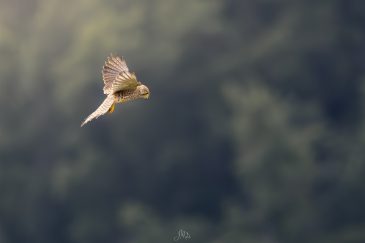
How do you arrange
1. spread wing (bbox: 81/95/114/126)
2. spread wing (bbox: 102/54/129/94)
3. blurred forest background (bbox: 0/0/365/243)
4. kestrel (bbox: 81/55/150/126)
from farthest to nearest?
blurred forest background (bbox: 0/0/365/243) → spread wing (bbox: 102/54/129/94) → kestrel (bbox: 81/55/150/126) → spread wing (bbox: 81/95/114/126)

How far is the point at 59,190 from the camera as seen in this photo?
4256cm

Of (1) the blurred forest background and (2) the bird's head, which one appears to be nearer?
(2) the bird's head

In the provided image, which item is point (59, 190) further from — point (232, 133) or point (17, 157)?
point (232, 133)

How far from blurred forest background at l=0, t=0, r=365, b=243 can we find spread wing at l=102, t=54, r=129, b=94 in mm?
27386

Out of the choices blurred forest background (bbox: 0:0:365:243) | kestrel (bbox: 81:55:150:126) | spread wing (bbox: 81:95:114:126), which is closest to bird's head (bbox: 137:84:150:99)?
kestrel (bbox: 81:55:150:126)

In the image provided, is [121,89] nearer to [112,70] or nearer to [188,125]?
[112,70]

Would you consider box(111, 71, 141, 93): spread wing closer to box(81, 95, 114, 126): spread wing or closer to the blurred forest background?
box(81, 95, 114, 126): spread wing

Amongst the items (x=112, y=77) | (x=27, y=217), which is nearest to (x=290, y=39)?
(x=27, y=217)

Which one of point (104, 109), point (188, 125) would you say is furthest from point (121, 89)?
point (188, 125)

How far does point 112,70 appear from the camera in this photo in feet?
26.9

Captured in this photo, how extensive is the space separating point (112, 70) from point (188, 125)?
3678cm

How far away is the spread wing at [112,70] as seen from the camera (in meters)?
8.01

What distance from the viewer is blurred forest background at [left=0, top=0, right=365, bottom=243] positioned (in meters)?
39.7

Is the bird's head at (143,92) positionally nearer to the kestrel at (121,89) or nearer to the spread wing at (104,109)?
the kestrel at (121,89)
